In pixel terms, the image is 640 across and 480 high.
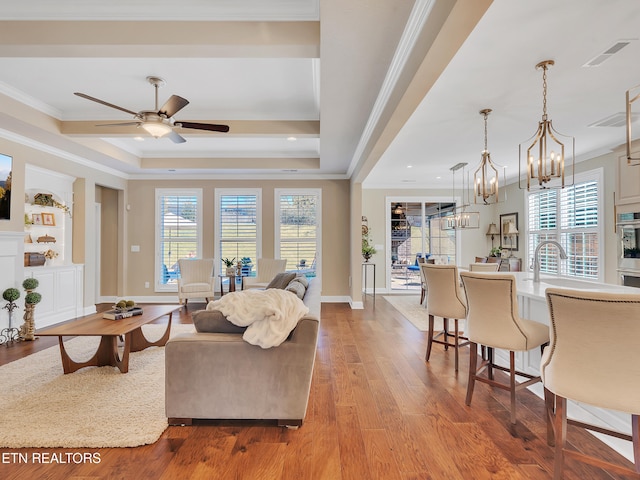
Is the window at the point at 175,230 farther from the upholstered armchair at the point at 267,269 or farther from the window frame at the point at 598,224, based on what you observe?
the window frame at the point at 598,224

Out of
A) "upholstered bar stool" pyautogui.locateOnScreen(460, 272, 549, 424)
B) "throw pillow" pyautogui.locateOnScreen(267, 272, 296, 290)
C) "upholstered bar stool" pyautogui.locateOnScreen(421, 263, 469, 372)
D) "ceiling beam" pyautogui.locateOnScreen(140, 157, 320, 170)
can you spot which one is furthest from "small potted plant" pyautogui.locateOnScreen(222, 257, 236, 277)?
"upholstered bar stool" pyautogui.locateOnScreen(460, 272, 549, 424)

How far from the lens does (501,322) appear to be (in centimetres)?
231

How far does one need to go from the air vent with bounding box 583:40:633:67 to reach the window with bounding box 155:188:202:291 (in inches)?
246

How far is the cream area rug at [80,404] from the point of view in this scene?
6.75ft

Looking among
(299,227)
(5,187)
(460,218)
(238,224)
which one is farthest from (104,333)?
(460,218)

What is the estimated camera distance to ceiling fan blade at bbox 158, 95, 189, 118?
2.83m

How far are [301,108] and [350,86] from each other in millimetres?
1370

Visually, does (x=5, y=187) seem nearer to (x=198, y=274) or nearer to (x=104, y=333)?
(x=104, y=333)

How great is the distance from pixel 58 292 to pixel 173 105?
13.0ft

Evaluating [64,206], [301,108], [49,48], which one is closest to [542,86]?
[301,108]

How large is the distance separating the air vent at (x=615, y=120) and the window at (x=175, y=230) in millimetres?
6455

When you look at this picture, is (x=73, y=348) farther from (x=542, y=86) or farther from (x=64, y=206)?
(x=542, y=86)

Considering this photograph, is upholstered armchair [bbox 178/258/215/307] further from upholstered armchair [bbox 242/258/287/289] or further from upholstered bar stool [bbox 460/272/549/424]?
upholstered bar stool [bbox 460/272/549/424]

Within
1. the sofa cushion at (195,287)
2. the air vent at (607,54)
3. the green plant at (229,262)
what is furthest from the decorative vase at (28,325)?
the air vent at (607,54)
